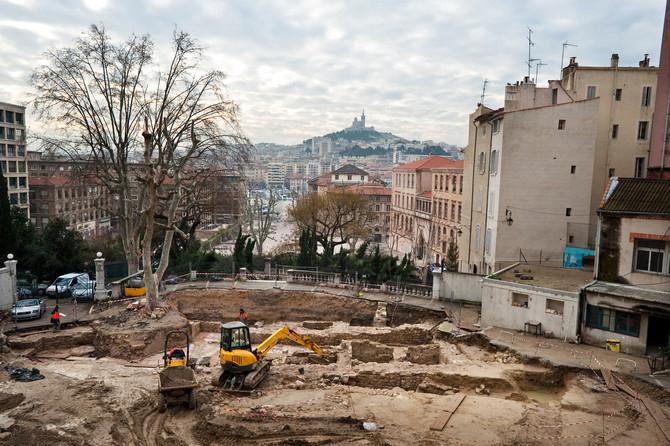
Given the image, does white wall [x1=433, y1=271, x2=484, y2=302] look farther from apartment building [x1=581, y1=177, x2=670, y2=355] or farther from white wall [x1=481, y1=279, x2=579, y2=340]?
apartment building [x1=581, y1=177, x2=670, y2=355]

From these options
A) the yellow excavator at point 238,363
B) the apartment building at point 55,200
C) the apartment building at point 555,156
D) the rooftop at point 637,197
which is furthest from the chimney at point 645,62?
the apartment building at point 55,200

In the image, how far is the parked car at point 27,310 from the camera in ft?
78.2

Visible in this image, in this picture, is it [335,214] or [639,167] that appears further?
[335,214]

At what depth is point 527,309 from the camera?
2222 cm

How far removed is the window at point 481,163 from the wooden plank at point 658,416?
57.6ft

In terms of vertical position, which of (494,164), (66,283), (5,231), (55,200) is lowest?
(66,283)

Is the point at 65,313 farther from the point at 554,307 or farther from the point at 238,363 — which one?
the point at 554,307

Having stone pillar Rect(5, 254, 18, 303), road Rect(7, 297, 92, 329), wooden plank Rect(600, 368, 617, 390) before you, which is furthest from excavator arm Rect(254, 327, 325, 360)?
stone pillar Rect(5, 254, 18, 303)

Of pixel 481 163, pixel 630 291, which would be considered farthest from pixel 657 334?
pixel 481 163

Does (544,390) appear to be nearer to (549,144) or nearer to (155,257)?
(549,144)

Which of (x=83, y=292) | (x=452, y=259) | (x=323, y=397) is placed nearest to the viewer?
(x=323, y=397)

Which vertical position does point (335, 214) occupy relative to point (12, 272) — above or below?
above

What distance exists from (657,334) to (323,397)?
13.5 m

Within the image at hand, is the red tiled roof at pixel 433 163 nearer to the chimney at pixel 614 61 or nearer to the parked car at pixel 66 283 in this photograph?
the chimney at pixel 614 61
